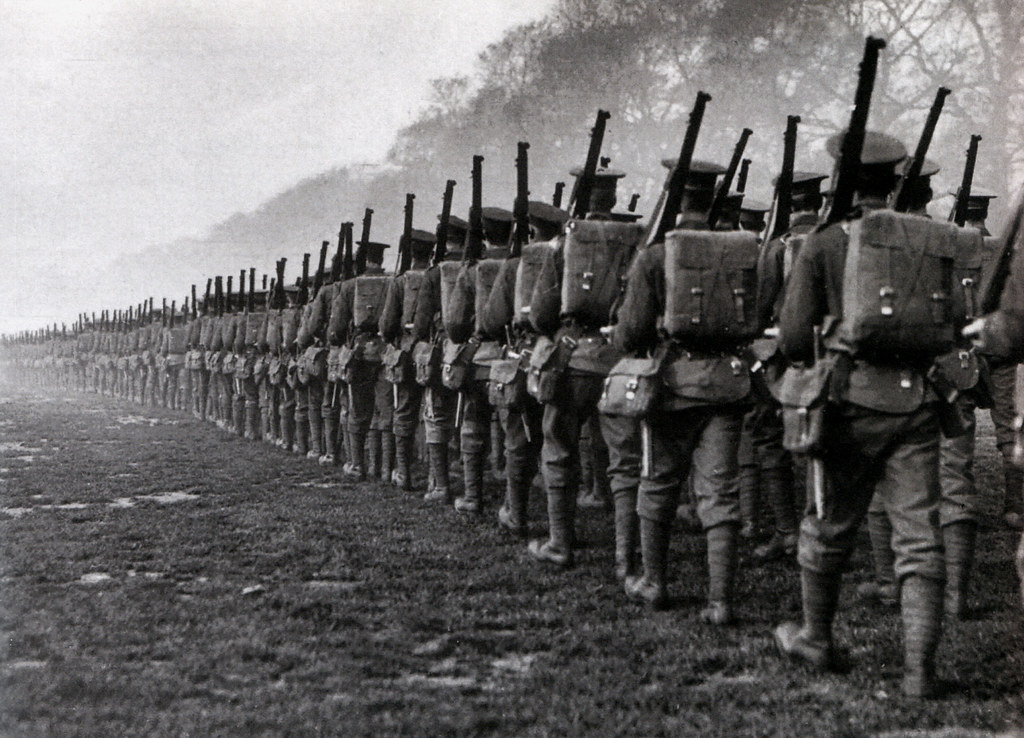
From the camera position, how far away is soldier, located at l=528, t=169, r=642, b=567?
6750 millimetres

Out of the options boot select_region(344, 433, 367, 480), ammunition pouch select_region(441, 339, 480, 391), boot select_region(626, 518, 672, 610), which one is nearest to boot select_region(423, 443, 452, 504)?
ammunition pouch select_region(441, 339, 480, 391)

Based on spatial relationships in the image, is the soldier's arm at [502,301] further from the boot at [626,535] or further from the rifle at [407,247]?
the rifle at [407,247]

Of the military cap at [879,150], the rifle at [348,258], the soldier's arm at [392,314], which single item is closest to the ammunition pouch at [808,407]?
the military cap at [879,150]

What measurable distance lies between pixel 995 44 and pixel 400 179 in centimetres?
3193

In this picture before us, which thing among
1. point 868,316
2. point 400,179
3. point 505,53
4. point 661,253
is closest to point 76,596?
point 661,253

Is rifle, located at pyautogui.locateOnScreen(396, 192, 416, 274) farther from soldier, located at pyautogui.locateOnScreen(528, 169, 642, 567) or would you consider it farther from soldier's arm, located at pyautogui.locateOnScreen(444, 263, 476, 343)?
soldier, located at pyautogui.locateOnScreen(528, 169, 642, 567)

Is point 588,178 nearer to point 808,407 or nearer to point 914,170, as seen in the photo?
point 914,170

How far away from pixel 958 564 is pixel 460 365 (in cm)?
455

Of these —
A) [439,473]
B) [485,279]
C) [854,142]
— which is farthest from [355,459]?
[854,142]

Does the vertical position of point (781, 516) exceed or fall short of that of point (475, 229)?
it falls short

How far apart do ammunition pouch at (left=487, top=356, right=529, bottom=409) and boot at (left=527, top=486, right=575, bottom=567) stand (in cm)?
81

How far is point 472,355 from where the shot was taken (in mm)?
9117

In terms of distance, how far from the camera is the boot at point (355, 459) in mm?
11922

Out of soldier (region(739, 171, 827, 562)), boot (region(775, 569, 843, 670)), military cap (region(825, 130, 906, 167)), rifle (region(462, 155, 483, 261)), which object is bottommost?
boot (region(775, 569, 843, 670))
